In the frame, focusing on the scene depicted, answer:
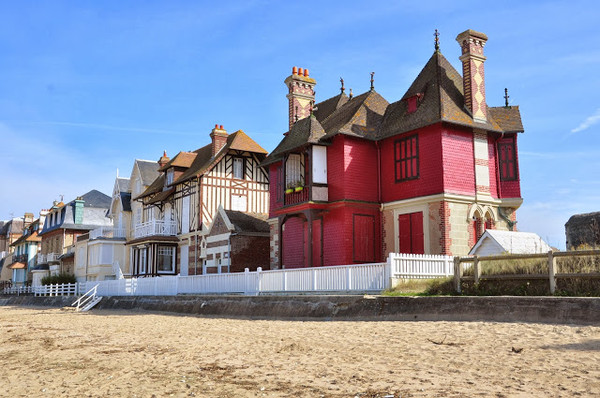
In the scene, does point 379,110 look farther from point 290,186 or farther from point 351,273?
point 351,273

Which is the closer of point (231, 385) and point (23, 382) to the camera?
point (231, 385)

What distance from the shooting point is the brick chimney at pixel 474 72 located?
20.4 metres

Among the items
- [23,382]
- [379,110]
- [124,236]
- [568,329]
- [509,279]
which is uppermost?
[379,110]

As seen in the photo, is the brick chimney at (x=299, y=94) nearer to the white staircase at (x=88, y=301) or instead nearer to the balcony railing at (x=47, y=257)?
the white staircase at (x=88, y=301)

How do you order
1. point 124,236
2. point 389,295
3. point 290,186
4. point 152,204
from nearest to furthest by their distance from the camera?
point 389,295, point 290,186, point 152,204, point 124,236

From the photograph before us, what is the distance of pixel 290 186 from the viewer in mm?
22969

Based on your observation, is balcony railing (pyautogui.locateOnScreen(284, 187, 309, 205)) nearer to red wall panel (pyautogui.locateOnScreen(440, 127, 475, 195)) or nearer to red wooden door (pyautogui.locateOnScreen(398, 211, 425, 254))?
red wooden door (pyautogui.locateOnScreen(398, 211, 425, 254))

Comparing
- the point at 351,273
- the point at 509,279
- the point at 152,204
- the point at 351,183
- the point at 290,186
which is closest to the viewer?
the point at 509,279

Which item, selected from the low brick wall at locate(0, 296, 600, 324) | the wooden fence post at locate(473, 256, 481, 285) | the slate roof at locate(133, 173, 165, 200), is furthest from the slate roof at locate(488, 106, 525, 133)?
the slate roof at locate(133, 173, 165, 200)

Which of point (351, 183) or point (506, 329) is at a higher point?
point (351, 183)

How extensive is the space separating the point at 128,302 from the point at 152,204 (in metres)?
11.5

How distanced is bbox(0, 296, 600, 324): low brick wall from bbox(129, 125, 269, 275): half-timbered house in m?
10.5

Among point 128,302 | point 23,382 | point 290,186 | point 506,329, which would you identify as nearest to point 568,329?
point 506,329

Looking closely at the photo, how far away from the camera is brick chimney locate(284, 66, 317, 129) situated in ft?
87.4
